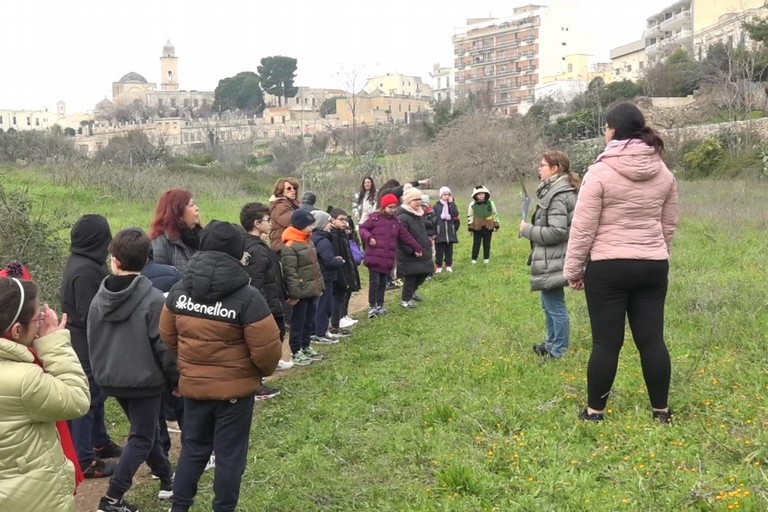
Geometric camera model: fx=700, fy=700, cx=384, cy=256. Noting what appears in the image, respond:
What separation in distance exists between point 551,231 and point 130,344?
136 inches

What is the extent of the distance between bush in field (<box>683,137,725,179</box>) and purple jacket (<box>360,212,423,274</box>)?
21.5m

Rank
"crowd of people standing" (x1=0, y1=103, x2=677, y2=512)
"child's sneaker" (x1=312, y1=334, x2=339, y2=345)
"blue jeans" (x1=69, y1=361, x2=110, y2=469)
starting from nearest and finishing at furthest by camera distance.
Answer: "crowd of people standing" (x1=0, y1=103, x2=677, y2=512), "blue jeans" (x1=69, y1=361, x2=110, y2=469), "child's sneaker" (x1=312, y1=334, x2=339, y2=345)

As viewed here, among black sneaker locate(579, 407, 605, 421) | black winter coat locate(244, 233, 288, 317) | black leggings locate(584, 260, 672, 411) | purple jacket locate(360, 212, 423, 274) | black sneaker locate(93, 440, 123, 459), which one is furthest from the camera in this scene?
purple jacket locate(360, 212, 423, 274)

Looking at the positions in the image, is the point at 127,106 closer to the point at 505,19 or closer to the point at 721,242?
the point at 505,19

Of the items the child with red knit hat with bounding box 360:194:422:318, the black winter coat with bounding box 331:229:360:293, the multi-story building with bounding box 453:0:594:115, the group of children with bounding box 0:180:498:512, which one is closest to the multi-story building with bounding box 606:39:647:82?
the multi-story building with bounding box 453:0:594:115

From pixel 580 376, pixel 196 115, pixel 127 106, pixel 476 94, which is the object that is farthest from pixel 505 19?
pixel 580 376

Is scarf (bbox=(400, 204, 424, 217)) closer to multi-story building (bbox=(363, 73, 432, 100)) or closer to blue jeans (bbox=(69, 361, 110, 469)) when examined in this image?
blue jeans (bbox=(69, 361, 110, 469))

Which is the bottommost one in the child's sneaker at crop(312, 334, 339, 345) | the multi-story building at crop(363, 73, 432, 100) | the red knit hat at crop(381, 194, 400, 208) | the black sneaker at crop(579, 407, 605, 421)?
the child's sneaker at crop(312, 334, 339, 345)

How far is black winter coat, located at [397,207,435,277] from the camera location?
9.91 m

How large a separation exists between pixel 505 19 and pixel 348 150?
4790cm

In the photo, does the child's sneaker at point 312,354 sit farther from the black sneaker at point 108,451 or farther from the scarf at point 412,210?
the scarf at point 412,210

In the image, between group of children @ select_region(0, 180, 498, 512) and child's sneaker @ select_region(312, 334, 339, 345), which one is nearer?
group of children @ select_region(0, 180, 498, 512)

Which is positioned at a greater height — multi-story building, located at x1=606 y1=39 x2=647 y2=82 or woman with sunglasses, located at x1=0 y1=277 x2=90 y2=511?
multi-story building, located at x1=606 y1=39 x2=647 y2=82

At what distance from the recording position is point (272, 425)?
573cm
